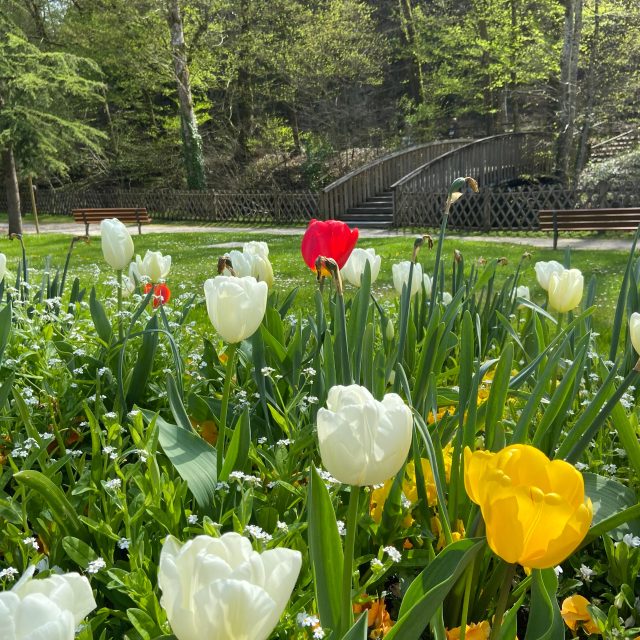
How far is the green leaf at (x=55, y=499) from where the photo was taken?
4.13ft

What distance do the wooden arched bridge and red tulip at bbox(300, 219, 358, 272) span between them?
1510 cm

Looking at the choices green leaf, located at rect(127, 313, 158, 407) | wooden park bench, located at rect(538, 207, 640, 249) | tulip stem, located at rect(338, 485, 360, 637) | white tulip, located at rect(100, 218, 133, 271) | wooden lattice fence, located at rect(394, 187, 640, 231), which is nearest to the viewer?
tulip stem, located at rect(338, 485, 360, 637)

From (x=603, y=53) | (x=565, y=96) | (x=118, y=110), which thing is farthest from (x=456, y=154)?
(x=118, y=110)

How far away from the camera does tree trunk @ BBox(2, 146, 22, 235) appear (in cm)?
1705

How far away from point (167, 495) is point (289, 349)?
93 centimetres

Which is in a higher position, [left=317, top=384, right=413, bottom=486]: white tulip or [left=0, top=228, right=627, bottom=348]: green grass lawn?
[left=317, top=384, right=413, bottom=486]: white tulip

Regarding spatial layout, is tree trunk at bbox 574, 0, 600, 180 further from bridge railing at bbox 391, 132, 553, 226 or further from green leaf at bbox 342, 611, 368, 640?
green leaf at bbox 342, 611, 368, 640

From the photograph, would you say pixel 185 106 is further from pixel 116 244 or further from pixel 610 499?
pixel 610 499

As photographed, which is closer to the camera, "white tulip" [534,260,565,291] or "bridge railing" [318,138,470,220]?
"white tulip" [534,260,565,291]

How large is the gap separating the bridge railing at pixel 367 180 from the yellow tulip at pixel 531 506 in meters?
18.0

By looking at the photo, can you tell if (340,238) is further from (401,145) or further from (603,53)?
(401,145)

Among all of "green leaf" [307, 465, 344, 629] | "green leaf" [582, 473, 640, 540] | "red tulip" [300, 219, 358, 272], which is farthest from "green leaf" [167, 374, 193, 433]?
"green leaf" [582, 473, 640, 540]

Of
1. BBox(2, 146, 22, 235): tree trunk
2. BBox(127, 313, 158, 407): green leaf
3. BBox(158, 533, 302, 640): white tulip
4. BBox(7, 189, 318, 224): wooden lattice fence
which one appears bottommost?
BBox(7, 189, 318, 224): wooden lattice fence

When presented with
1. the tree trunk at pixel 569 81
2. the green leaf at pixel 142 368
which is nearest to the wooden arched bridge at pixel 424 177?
the tree trunk at pixel 569 81
